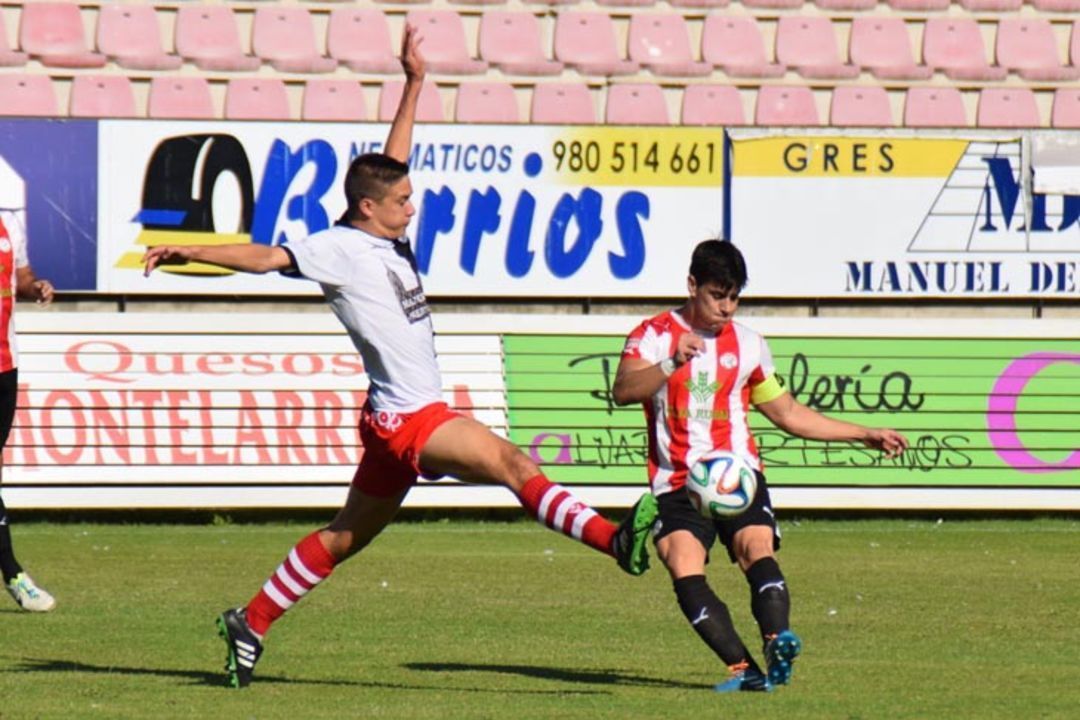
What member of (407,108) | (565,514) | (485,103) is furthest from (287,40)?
(565,514)

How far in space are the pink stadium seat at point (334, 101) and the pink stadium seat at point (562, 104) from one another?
1.45 m

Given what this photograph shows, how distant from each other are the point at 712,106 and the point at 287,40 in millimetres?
3618

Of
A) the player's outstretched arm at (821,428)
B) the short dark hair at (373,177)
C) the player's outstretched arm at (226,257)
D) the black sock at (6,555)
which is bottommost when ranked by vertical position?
the black sock at (6,555)

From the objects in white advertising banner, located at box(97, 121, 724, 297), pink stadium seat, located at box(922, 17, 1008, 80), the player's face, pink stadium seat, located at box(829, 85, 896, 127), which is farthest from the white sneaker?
pink stadium seat, located at box(922, 17, 1008, 80)

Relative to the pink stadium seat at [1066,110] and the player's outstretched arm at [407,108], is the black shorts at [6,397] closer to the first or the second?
the player's outstretched arm at [407,108]

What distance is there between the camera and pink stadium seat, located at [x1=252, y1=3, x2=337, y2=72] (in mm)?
17688

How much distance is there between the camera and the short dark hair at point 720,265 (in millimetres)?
7652

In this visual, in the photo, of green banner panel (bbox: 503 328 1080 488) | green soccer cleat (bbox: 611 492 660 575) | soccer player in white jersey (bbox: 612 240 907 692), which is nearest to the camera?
green soccer cleat (bbox: 611 492 660 575)

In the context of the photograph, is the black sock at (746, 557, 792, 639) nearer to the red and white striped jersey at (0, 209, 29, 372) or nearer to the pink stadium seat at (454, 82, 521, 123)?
the red and white striped jersey at (0, 209, 29, 372)

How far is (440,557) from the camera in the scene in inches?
521

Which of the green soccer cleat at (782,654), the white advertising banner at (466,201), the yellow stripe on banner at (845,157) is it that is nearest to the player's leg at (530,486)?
the green soccer cleat at (782,654)

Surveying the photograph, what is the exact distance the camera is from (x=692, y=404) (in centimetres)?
793

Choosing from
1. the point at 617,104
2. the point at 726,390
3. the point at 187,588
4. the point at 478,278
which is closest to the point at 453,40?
the point at 617,104

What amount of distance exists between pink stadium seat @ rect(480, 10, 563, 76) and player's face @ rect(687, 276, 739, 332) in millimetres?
10282
